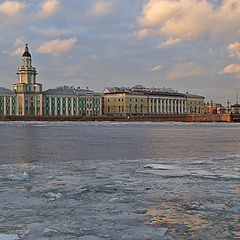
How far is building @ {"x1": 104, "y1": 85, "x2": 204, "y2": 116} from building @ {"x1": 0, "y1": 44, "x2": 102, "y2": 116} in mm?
10141

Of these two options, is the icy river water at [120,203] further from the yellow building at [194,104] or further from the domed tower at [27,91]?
the yellow building at [194,104]

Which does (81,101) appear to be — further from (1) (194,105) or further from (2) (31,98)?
(1) (194,105)

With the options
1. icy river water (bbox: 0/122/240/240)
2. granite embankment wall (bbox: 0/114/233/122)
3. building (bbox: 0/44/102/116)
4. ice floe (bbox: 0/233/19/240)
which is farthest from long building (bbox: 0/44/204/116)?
ice floe (bbox: 0/233/19/240)

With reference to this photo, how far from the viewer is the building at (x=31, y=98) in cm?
8688

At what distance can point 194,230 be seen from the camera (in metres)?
4.08

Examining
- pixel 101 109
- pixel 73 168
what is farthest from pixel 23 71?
pixel 73 168

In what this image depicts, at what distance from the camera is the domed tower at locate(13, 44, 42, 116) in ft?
285

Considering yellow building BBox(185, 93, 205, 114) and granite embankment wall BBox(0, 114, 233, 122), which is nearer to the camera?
granite embankment wall BBox(0, 114, 233, 122)

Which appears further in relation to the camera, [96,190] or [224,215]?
[96,190]

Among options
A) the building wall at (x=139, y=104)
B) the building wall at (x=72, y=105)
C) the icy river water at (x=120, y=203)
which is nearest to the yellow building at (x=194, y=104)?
the building wall at (x=139, y=104)

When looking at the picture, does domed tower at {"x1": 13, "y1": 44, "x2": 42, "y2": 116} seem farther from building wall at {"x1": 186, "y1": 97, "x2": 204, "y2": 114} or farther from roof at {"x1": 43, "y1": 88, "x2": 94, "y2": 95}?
building wall at {"x1": 186, "y1": 97, "x2": 204, "y2": 114}

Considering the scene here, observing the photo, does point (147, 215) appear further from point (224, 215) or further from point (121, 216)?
point (224, 215)

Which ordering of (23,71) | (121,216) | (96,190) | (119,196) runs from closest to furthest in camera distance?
(121,216)
(119,196)
(96,190)
(23,71)

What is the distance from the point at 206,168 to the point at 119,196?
3.44m
